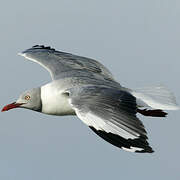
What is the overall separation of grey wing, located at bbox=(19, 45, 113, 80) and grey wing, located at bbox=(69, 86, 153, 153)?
222cm

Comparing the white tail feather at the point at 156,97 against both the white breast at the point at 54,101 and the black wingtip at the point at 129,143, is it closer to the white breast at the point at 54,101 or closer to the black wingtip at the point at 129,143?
the white breast at the point at 54,101

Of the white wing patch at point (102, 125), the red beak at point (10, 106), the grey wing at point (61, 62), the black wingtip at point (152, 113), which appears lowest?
the white wing patch at point (102, 125)

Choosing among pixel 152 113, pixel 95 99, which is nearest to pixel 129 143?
pixel 95 99

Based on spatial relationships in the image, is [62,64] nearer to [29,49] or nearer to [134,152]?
[29,49]

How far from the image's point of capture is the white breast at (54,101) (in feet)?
31.6

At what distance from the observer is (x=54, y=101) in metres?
9.70

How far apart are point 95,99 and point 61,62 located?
10.5 ft

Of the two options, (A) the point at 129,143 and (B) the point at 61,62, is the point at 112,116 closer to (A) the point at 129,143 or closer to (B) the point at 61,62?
(A) the point at 129,143

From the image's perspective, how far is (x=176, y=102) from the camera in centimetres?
1021

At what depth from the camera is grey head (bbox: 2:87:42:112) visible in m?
10.0

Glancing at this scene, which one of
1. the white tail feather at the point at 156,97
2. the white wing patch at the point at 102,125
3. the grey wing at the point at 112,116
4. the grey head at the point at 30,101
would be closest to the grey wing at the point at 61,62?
the grey head at the point at 30,101

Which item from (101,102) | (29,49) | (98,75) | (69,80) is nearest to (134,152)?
(101,102)

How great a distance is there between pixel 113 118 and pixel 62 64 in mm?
3665

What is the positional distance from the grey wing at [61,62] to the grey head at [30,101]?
26.9 inches
